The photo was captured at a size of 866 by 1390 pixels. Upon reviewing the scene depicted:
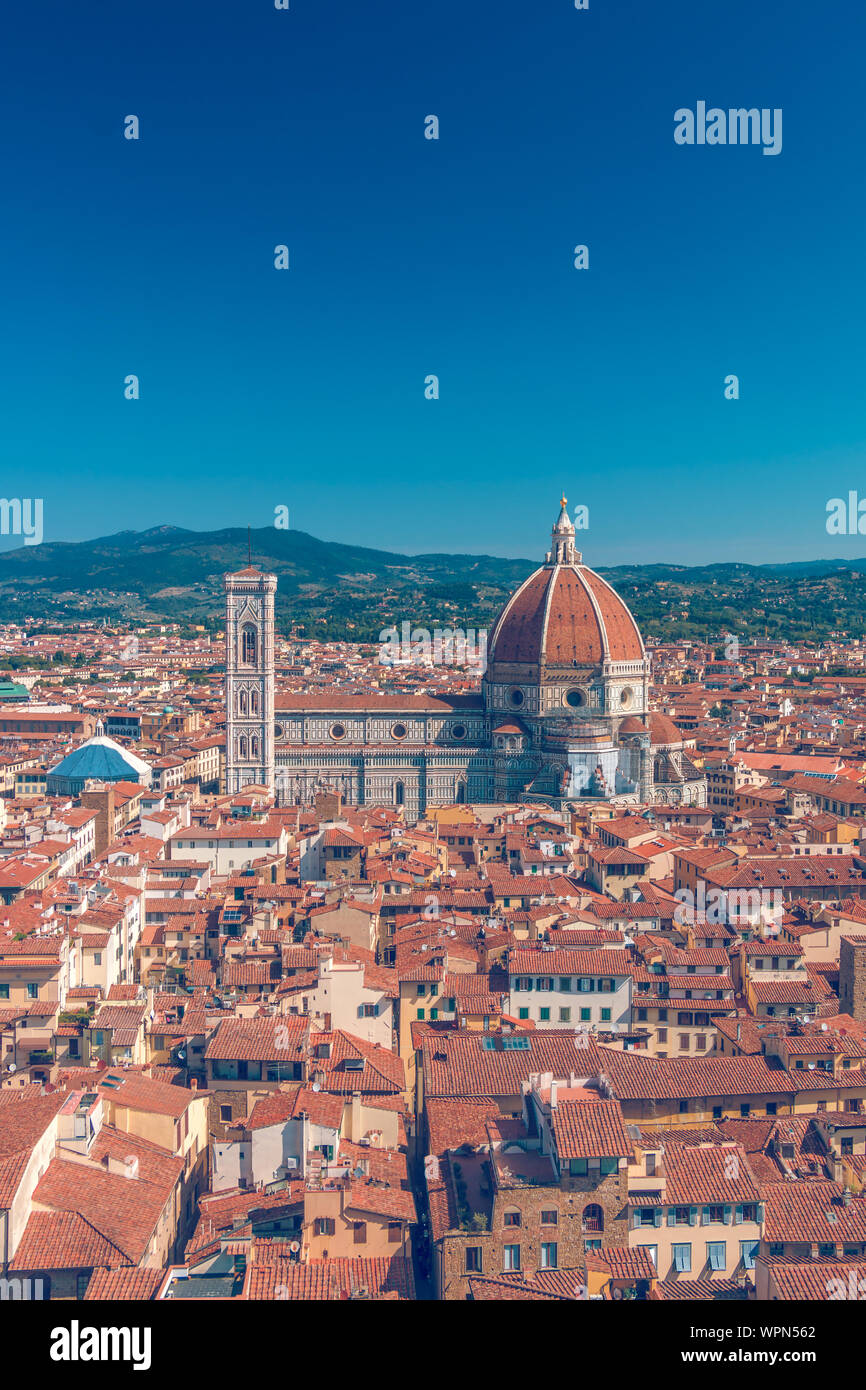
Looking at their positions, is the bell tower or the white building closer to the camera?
the white building

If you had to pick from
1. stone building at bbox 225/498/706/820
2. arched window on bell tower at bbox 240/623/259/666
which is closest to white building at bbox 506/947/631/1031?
stone building at bbox 225/498/706/820

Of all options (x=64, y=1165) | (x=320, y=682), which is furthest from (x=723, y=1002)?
(x=320, y=682)

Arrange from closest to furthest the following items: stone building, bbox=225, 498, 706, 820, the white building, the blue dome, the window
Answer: the window, the white building, the blue dome, stone building, bbox=225, 498, 706, 820

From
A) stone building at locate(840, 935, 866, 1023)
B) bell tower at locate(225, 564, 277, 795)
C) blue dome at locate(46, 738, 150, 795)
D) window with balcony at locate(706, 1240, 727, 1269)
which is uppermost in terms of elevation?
bell tower at locate(225, 564, 277, 795)

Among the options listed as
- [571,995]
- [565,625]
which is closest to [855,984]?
[571,995]

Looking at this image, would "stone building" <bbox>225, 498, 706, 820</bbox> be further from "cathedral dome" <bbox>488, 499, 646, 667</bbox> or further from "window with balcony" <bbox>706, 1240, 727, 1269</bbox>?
"window with balcony" <bbox>706, 1240, 727, 1269</bbox>

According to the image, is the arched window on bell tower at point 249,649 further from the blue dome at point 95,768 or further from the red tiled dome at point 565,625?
the red tiled dome at point 565,625

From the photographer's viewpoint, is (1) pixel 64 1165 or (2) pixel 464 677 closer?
(1) pixel 64 1165

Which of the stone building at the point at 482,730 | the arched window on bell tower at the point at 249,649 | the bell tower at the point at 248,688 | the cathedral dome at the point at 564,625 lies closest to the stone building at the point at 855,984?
the stone building at the point at 482,730
